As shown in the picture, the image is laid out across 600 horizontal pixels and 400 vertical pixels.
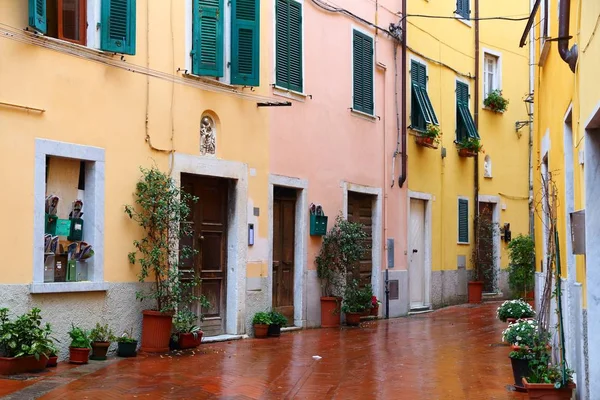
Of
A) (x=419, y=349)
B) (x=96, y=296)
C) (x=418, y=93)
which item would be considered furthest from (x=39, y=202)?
(x=418, y=93)

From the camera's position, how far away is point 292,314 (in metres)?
14.9

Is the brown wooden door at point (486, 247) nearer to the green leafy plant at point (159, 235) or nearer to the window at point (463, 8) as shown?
the window at point (463, 8)

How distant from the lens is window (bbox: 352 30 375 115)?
16547 millimetres

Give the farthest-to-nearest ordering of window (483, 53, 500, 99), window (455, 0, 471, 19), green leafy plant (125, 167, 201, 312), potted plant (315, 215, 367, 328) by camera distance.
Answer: window (483, 53, 500, 99) < window (455, 0, 471, 19) < potted plant (315, 215, 367, 328) < green leafy plant (125, 167, 201, 312)

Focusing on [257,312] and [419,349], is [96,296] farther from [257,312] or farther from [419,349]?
[419,349]

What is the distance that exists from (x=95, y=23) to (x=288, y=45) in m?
4.14

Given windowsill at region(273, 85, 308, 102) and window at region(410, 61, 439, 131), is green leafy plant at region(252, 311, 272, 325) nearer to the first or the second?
windowsill at region(273, 85, 308, 102)

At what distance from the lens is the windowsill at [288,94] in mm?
14140

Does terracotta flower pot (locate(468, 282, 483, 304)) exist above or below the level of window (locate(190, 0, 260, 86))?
below

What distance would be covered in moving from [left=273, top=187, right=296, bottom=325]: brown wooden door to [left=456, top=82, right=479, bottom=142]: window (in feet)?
24.0

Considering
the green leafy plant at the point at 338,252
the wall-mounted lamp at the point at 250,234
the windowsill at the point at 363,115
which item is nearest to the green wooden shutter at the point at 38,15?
the wall-mounted lamp at the point at 250,234

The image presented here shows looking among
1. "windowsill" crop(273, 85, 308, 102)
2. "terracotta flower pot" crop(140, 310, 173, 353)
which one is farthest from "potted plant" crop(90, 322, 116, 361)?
"windowsill" crop(273, 85, 308, 102)

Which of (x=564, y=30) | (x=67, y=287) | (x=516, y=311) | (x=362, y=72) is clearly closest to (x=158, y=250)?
(x=67, y=287)

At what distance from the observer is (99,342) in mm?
10570
